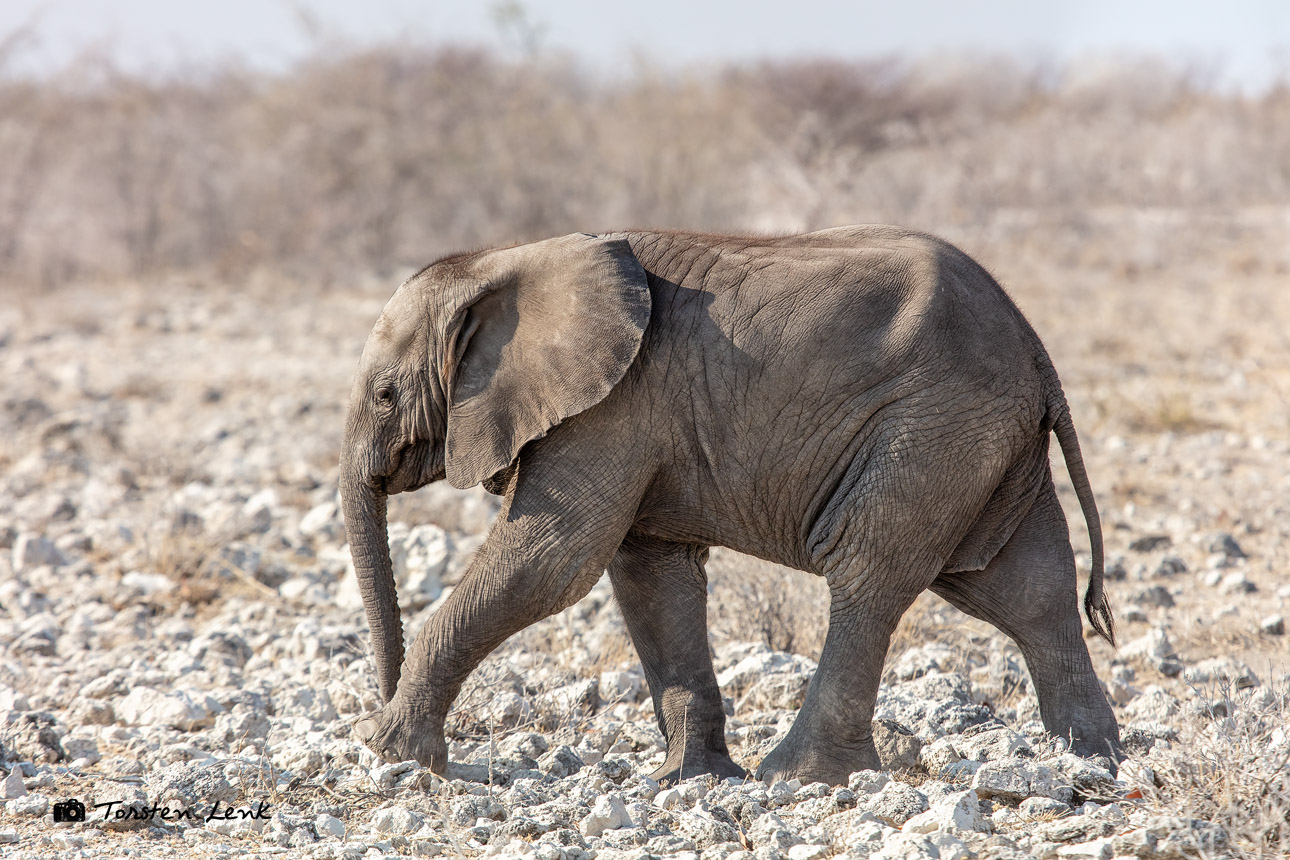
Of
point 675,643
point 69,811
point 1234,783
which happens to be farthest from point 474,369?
point 1234,783

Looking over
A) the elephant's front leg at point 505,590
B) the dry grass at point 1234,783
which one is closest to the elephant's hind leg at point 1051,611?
the dry grass at point 1234,783

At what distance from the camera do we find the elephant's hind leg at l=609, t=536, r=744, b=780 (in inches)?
186

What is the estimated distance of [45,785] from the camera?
463cm

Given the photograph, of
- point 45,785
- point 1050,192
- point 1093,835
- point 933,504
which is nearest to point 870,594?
point 933,504

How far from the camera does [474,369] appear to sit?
4.50 metres

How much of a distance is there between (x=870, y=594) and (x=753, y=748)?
3.38 ft

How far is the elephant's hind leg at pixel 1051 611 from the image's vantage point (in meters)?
4.63

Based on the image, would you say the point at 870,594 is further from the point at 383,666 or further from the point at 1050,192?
the point at 1050,192

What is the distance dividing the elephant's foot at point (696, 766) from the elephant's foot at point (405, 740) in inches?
29.8

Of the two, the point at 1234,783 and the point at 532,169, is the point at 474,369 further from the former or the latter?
the point at 532,169

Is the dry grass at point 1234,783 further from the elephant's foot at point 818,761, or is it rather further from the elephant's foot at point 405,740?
the elephant's foot at point 405,740

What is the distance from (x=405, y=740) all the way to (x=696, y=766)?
1016 millimetres

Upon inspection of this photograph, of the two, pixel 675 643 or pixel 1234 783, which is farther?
pixel 675 643

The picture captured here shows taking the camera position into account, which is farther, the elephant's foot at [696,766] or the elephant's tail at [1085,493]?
the elephant's foot at [696,766]
